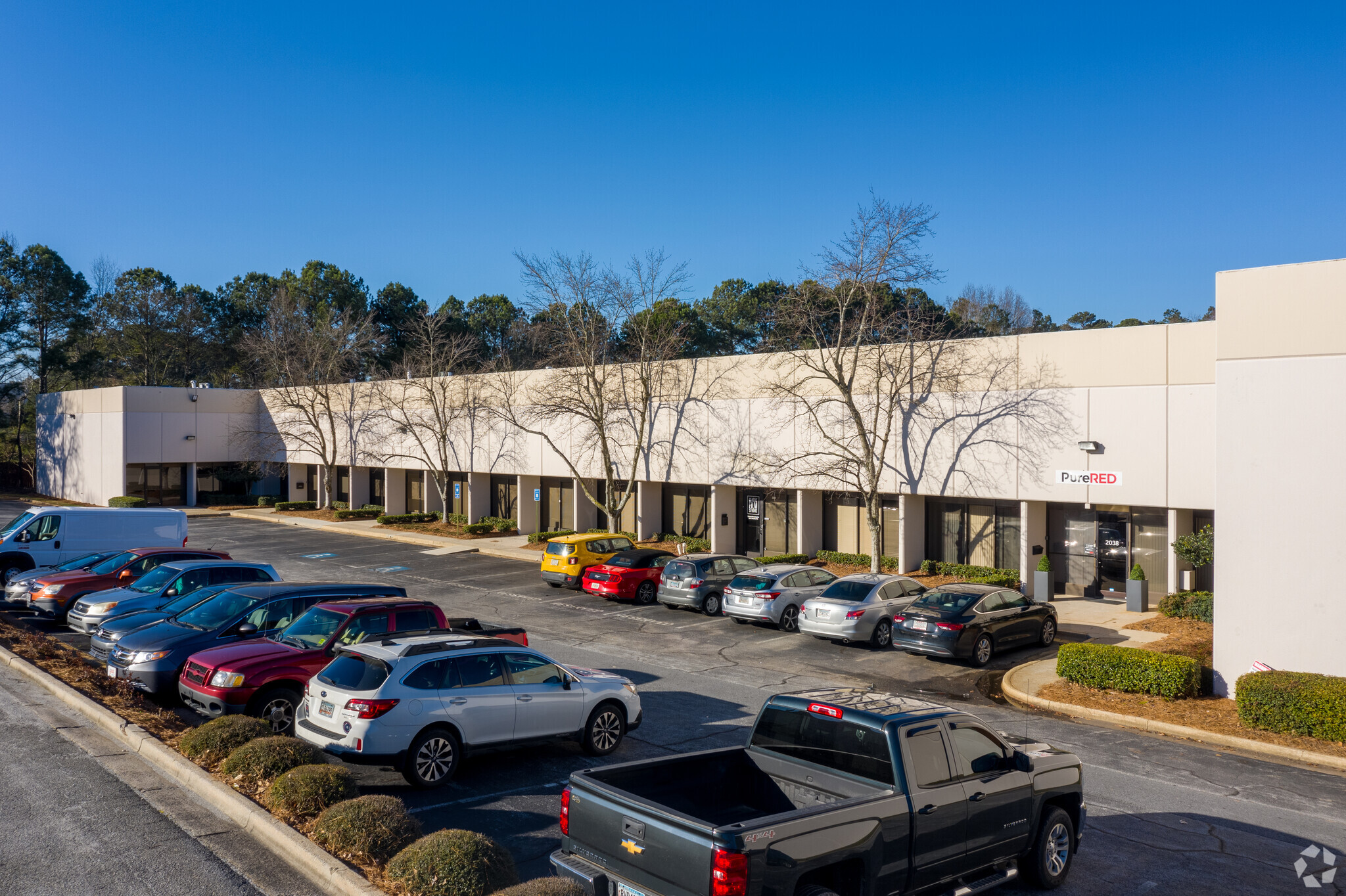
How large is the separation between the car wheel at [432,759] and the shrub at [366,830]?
5.79 ft

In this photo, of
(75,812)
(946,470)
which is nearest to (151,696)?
(75,812)

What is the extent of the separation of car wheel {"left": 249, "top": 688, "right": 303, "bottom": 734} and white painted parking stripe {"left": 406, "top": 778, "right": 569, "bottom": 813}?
2.90m

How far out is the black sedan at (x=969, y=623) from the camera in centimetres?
1727

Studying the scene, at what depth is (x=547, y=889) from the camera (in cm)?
603

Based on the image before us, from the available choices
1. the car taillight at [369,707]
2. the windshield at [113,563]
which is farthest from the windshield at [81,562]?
the car taillight at [369,707]

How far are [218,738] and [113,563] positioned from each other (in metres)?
12.9

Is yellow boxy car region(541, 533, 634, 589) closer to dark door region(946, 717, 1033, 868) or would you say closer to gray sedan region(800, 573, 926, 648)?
gray sedan region(800, 573, 926, 648)

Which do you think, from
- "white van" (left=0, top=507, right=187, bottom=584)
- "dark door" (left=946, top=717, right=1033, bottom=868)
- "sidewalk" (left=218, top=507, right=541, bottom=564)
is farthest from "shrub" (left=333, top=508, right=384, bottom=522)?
"dark door" (left=946, top=717, right=1033, bottom=868)

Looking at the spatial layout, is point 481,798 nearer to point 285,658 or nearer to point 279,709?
point 279,709

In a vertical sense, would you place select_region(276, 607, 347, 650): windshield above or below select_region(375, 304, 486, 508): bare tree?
below

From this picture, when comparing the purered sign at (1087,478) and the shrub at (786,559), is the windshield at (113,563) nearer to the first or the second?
the shrub at (786,559)

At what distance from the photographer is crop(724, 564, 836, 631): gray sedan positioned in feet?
68.2

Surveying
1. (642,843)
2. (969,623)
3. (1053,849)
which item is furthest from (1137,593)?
(642,843)

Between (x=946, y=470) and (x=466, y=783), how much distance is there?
63.2 ft
